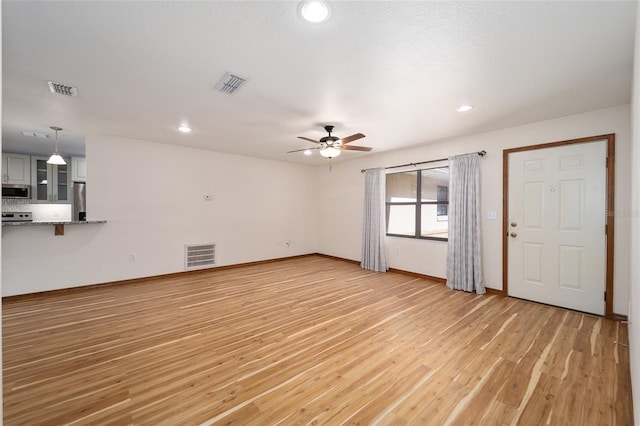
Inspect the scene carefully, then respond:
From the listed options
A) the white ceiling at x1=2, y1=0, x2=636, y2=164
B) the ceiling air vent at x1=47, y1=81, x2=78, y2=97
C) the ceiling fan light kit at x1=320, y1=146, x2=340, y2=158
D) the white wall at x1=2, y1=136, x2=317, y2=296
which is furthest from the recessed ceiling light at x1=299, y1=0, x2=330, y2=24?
the white wall at x1=2, y1=136, x2=317, y2=296

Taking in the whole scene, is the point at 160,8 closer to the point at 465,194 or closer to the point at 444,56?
the point at 444,56

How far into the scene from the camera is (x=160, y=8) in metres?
1.89

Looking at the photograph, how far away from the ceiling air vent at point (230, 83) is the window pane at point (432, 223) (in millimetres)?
3883


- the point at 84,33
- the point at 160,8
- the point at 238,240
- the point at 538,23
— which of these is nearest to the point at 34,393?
the point at 84,33

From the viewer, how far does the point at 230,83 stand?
2814 mm

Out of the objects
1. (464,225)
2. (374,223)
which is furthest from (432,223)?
(374,223)

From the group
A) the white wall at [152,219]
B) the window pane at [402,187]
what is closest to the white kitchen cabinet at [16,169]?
the white wall at [152,219]

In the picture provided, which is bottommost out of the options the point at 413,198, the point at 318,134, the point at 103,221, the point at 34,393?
the point at 34,393

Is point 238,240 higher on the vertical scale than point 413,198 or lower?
lower

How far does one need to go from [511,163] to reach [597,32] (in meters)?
2.26

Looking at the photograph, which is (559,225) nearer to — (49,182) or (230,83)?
(230,83)

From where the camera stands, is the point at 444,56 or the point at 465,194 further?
the point at 465,194

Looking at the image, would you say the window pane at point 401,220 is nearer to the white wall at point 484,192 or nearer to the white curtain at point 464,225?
the white wall at point 484,192

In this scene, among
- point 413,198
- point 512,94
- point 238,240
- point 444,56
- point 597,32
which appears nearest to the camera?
point 597,32
